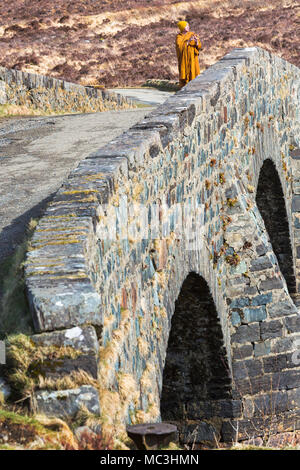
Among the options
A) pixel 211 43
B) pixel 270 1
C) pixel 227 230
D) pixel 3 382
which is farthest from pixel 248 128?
pixel 270 1

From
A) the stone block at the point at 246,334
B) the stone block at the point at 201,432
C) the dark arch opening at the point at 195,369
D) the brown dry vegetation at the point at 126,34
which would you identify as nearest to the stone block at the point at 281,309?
the stone block at the point at 246,334

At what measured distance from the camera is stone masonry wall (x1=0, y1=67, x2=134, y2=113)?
564 inches

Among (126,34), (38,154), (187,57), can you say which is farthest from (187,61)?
(126,34)

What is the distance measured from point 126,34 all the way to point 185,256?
3569 cm

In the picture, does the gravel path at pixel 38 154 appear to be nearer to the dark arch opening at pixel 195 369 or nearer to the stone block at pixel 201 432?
the dark arch opening at pixel 195 369

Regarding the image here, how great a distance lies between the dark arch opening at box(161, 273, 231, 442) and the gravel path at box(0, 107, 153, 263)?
1821 millimetres

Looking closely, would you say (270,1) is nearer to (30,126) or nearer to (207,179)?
(30,126)

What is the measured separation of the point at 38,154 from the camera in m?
9.10

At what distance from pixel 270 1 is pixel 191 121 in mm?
42317

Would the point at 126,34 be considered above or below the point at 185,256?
above

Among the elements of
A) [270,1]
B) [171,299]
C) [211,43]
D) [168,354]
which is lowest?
[168,354]

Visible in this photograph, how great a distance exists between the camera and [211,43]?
37531 mm

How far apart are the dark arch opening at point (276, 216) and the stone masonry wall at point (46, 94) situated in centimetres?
441

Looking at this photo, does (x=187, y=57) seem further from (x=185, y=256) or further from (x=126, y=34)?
(x=126, y=34)
